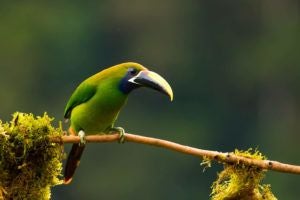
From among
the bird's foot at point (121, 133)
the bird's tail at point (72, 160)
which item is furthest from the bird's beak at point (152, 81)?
the bird's tail at point (72, 160)

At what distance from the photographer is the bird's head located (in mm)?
5316

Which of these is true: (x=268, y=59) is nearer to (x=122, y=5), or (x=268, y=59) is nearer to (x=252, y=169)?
(x=122, y=5)

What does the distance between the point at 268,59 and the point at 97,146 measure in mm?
6197

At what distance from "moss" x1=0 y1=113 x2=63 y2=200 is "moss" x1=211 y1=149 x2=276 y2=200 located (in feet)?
2.37

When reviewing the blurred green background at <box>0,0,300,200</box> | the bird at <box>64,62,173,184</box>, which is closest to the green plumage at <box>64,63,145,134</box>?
the bird at <box>64,62,173,184</box>

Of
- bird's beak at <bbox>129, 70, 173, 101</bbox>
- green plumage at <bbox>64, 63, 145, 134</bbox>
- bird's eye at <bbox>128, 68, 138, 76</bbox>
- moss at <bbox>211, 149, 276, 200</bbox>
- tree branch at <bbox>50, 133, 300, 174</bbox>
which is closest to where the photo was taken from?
tree branch at <bbox>50, 133, 300, 174</bbox>

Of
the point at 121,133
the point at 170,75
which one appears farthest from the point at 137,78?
the point at 170,75

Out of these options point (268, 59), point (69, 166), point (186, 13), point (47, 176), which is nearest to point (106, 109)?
point (69, 166)

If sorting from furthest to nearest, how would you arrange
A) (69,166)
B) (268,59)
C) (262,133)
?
(268,59), (262,133), (69,166)

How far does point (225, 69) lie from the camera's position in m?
29.6

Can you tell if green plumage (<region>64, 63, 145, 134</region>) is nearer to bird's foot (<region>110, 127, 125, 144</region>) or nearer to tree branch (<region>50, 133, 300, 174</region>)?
bird's foot (<region>110, 127, 125, 144</region>)

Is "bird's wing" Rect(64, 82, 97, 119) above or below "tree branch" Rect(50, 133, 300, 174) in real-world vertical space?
above

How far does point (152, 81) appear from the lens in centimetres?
539

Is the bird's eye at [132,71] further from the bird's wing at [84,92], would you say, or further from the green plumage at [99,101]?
the bird's wing at [84,92]
